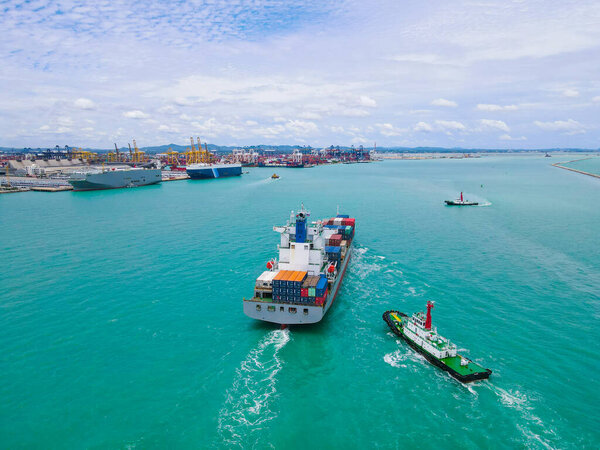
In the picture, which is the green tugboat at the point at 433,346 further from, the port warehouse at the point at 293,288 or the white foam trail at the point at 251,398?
the white foam trail at the point at 251,398

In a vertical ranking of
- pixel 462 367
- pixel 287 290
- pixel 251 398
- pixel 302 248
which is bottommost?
pixel 251 398

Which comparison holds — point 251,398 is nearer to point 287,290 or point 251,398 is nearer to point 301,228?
point 287,290

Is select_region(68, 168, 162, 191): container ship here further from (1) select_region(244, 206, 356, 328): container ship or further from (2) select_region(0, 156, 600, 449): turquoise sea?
(1) select_region(244, 206, 356, 328): container ship

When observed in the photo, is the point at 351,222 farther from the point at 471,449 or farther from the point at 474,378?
the point at 471,449

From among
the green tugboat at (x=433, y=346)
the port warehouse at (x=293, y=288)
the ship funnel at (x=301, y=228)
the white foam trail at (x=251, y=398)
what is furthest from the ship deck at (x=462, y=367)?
the ship funnel at (x=301, y=228)

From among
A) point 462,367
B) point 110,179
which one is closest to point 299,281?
point 462,367

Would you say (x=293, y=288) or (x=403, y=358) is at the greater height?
(x=293, y=288)

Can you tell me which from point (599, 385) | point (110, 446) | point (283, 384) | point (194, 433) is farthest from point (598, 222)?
point (110, 446)
